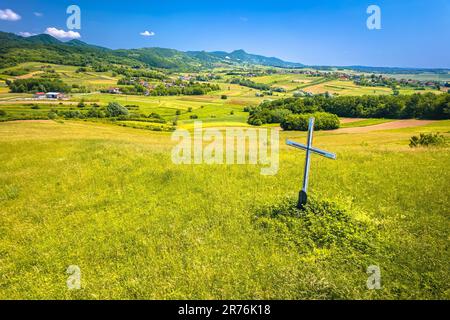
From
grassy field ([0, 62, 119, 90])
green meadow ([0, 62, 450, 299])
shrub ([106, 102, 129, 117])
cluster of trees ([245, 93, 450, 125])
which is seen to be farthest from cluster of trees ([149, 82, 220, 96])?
green meadow ([0, 62, 450, 299])

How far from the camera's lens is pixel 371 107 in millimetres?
90312

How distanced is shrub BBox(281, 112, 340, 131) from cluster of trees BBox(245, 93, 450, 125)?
13.1 metres

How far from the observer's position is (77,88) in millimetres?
144000

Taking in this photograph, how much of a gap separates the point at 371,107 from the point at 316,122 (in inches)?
1211

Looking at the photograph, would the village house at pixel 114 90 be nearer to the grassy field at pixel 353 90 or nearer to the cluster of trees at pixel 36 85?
the cluster of trees at pixel 36 85

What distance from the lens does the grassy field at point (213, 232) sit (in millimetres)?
6730

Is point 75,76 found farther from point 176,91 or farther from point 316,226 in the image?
point 316,226

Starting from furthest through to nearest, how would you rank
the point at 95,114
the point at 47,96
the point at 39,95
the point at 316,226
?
the point at 39,95 < the point at 47,96 < the point at 95,114 < the point at 316,226

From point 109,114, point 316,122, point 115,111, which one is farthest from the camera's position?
point 115,111

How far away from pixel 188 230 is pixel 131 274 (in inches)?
97.8

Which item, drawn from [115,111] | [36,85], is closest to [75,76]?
[36,85]

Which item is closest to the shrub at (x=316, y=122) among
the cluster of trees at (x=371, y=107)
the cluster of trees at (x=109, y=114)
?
the cluster of trees at (x=371, y=107)

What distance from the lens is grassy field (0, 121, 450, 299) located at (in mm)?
6730
